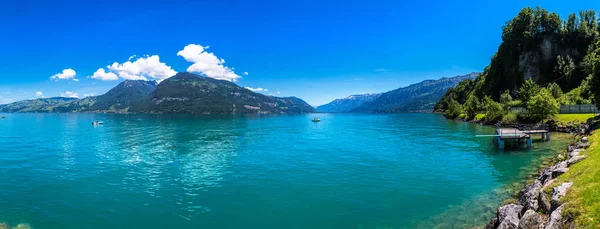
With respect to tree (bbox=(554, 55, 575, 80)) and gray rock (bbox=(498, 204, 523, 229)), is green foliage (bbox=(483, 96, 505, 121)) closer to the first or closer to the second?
tree (bbox=(554, 55, 575, 80))

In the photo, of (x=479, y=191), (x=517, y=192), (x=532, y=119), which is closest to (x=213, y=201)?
(x=479, y=191)

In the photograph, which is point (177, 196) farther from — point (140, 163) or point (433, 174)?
point (433, 174)

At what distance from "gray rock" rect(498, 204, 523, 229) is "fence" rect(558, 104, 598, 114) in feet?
363

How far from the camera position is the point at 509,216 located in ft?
65.5

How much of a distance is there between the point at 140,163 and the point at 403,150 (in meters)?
49.6

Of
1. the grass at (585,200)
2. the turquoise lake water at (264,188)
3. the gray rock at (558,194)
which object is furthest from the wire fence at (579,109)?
the gray rock at (558,194)

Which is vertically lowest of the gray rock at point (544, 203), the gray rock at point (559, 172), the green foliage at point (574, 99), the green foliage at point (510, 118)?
the gray rock at point (544, 203)

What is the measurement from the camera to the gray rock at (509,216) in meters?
18.9

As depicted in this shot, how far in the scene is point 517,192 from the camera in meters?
31.4

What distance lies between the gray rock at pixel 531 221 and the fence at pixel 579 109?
11355 cm

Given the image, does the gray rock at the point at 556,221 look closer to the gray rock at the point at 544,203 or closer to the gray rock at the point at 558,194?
the gray rock at the point at 558,194

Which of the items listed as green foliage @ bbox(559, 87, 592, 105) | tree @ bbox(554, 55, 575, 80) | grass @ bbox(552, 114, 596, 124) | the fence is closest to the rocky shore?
grass @ bbox(552, 114, 596, 124)

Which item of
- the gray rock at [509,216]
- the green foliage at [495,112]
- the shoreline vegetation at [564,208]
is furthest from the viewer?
the green foliage at [495,112]

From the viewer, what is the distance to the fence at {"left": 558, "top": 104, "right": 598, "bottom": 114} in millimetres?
101456
